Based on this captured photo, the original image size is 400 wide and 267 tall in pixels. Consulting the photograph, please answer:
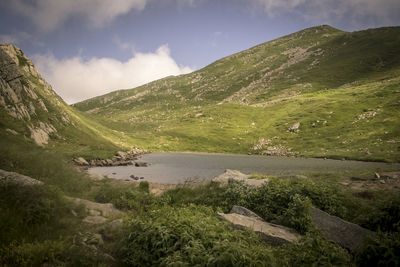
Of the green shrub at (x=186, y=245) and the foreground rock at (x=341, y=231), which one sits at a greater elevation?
the green shrub at (x=186, y=245)

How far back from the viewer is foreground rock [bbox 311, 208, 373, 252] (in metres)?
8.95

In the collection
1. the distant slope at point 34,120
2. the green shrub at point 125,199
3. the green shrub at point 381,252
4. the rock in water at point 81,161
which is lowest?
the rock in water at point 81,161

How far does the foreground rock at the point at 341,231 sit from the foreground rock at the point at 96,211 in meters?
10.6

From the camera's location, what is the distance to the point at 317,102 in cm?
11906

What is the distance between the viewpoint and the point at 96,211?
480 inches

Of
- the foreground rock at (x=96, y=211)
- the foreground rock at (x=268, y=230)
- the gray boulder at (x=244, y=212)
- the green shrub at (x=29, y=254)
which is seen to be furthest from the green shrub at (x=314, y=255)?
the foreground rock at (x=96, y=211)

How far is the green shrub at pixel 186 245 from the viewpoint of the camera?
5.48m

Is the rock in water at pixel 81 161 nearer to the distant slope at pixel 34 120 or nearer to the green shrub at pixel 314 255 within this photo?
the distant slope at pixel 34 120

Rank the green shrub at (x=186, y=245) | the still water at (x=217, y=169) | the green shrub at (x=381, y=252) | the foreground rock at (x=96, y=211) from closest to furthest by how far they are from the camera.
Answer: the green shrub at (x=186, y=245) < the green shrub at (x=381, y=252) < the foreground rock at (x=96, y=211) < the still water at (x=217, y=169)

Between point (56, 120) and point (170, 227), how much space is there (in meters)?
71.8

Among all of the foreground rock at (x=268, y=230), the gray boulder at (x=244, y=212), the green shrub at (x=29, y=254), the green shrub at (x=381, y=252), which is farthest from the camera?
the gray boulder at (x=244, y=212)

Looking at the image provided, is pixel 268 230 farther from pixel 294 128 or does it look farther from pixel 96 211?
pixel 294 128

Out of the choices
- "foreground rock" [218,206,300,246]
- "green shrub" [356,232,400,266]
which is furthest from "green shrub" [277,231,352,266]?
"foreground rock" [218,206,300,246]

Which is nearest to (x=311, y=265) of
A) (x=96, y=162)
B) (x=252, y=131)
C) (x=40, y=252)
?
(x=40, y=252)
